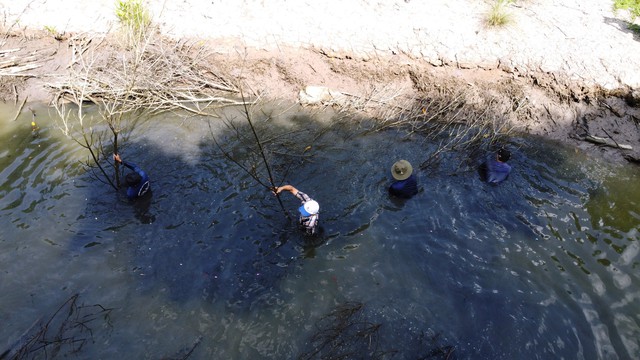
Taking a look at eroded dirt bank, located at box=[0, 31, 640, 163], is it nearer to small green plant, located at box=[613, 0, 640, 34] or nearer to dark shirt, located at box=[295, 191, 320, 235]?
small green plant, located at box=[613, 0, 640, 34]

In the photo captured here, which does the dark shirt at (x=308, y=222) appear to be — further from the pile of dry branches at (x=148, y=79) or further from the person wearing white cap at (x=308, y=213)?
the pile of dry branches at (x=148, y=79)

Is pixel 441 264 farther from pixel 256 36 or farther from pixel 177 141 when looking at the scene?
pixel 256 36

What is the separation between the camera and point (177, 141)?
9.30 m

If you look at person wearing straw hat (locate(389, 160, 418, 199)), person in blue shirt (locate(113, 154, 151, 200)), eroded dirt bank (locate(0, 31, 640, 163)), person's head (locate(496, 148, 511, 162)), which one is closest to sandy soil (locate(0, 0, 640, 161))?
eroded dirt bank (locate(0, 31, 640, 163))

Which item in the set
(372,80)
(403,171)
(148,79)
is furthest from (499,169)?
(148,79)

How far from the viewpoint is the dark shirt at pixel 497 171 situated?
8008 millimetres

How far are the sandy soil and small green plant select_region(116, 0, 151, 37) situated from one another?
43cm

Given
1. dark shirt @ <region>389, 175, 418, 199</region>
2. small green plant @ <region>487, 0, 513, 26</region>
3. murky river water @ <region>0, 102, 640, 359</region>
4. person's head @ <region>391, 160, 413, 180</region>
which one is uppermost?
small green plant @ <region>487, 0, 513, 26</region>

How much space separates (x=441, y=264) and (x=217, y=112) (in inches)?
258

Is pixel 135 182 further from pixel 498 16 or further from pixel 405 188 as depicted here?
pixel 498 16

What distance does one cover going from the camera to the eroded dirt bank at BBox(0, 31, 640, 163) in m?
9.56

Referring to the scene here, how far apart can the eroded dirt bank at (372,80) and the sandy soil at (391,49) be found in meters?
0.03

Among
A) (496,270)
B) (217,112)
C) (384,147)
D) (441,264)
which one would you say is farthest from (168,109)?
(496,270)

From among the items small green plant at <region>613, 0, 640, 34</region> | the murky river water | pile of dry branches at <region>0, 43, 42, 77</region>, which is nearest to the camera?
the murky river water
